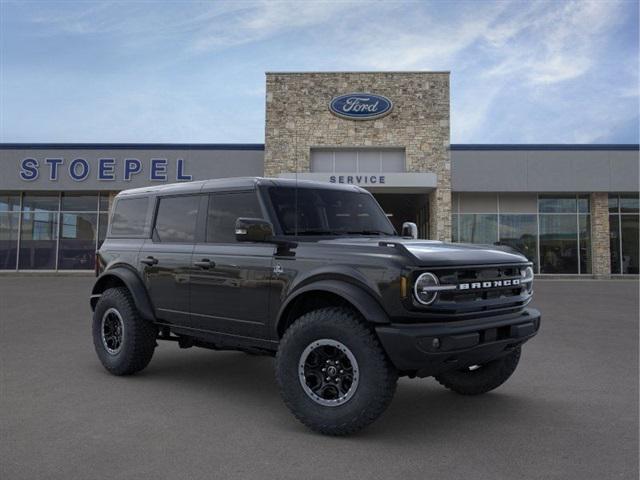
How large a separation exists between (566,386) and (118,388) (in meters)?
4.53

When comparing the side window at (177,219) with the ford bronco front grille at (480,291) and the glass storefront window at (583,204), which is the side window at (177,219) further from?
the glass storefront window at (583,204)

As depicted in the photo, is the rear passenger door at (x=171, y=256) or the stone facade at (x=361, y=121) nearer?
the rear passenger door at (x=171, y=256)

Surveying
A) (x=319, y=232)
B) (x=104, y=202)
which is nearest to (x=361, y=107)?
(x=104, y=202)

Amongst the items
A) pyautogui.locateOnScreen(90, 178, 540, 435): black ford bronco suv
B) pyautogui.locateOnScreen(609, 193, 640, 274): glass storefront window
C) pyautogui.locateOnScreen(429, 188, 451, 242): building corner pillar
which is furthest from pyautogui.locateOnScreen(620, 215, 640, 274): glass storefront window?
pyautogui.locateOnScreen(90, 178, 540, 435): black ford bronco suv

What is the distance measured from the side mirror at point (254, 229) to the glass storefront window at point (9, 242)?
2547cm

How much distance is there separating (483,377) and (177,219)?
3442 mm

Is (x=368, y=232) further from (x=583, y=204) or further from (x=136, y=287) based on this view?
(x=583, y=204)

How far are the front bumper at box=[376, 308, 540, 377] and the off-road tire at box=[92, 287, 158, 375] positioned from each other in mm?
3003

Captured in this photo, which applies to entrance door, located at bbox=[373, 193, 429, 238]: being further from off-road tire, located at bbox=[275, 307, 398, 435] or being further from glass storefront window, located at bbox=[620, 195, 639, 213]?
off-road tire, located at bbox=[275, 307, 398, 435]

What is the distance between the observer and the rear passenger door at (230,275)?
467cm

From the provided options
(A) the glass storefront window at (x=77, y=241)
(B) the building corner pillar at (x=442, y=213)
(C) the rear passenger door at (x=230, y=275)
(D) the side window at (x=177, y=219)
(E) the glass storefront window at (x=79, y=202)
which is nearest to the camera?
(C) the rear passenger door at (x=230, y=275)

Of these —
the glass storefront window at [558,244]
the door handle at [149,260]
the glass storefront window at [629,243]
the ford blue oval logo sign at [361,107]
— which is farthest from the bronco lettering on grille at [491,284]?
the glass storefront window at [629,243]

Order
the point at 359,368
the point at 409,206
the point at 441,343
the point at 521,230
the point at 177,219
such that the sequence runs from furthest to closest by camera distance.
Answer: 1. the point at 409,206
2. the point at 521,230
3. the point at 177,219
4. the point at 359,368
5. the point at 441,343

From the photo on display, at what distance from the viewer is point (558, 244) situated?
82.1 ft
